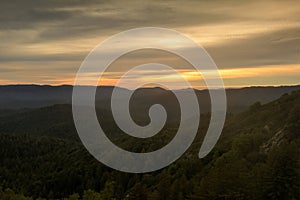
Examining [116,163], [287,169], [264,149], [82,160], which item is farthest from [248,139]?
[82,160]

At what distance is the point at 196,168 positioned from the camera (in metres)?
73.4

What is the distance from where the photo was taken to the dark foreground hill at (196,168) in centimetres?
3372

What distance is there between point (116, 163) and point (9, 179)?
42.1 meters

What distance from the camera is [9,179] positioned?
5325 inches

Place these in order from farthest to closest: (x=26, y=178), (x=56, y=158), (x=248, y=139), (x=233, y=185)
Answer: (x=56, y=158) < (x=26, y=178) < (x=248, y=139) < (x=233, y=185)

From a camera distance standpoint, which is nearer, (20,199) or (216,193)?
(216,193)

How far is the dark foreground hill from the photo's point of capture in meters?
33.7

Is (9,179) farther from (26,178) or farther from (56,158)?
(56,158)

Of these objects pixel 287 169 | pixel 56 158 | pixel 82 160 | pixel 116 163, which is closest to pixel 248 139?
pixel 287 169

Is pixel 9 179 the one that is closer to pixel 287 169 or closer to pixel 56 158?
pixel 56 158

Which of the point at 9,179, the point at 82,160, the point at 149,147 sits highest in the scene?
the point at 149,147

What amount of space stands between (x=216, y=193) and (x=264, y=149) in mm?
24744

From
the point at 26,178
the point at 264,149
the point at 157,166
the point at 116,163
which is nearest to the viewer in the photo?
the point at 264,149

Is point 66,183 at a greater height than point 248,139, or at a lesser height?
lesser
